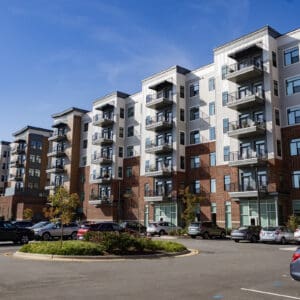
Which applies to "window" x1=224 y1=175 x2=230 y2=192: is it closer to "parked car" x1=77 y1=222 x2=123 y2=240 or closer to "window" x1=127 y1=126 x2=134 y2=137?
"parked car" x1=77 y1=222 x2=123 y2=240

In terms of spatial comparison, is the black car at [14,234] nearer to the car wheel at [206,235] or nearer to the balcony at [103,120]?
the car wheel at [206,235]

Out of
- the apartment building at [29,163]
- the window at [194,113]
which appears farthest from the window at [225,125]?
the apartment building at [29,163]

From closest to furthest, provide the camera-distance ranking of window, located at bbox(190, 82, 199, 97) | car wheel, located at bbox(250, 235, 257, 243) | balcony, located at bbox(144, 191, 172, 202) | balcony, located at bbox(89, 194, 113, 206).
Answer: car wheel, located at bbox(250, 235, 257, 243), balcony, located at bbox(144, 191, 172, 202), window, located at bbox(190, 82, 199, 97), balcony, located at bbox(89, 194, 113, 206)

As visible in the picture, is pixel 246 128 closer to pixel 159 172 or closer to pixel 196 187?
pixel 196 187

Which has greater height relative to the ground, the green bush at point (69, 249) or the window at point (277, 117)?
the window at point (277, 117)

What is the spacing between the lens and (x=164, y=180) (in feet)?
172

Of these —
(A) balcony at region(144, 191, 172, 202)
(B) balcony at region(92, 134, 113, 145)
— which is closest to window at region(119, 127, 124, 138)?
(B) balcony at region(92, 134, 113, 145)

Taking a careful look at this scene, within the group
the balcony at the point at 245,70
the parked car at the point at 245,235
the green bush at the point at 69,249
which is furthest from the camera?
the balcony at the point at 245,70

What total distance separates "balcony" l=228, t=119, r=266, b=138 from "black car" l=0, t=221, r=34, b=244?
79.8 feet

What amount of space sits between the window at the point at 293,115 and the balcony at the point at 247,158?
14.5ft

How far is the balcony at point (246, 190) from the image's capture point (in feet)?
131

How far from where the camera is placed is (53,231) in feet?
107

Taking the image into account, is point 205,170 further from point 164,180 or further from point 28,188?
point 28,188

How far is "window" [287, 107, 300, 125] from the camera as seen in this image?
40584 millimetres
